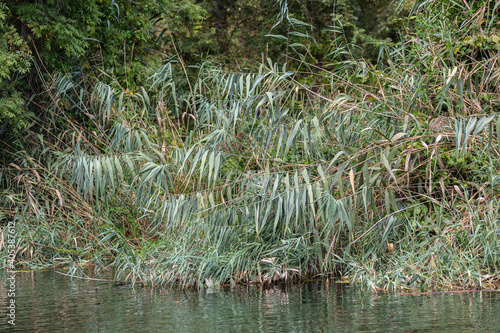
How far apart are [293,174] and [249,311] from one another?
6.87 ft

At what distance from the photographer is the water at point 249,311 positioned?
14.8ft

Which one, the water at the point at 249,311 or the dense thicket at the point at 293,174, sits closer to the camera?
the water at the point at 249,311

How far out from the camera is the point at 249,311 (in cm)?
518

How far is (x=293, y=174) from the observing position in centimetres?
690

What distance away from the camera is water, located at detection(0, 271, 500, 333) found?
14.8ft

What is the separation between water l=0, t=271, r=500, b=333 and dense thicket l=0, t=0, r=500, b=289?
18.1 inches

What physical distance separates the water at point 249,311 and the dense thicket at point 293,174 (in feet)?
1.51

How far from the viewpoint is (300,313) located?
198 inches

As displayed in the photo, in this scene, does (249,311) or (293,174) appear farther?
(293,174)

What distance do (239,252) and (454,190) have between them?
2477 millimetres

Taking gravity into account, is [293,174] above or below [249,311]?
above

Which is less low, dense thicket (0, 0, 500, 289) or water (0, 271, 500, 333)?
Answer: dense thicket (0, 0, 500, 289)

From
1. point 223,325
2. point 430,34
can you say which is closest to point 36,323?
point 223,325

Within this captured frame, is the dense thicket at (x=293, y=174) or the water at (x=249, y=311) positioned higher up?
the dense thicket at (x=293, y=174)
